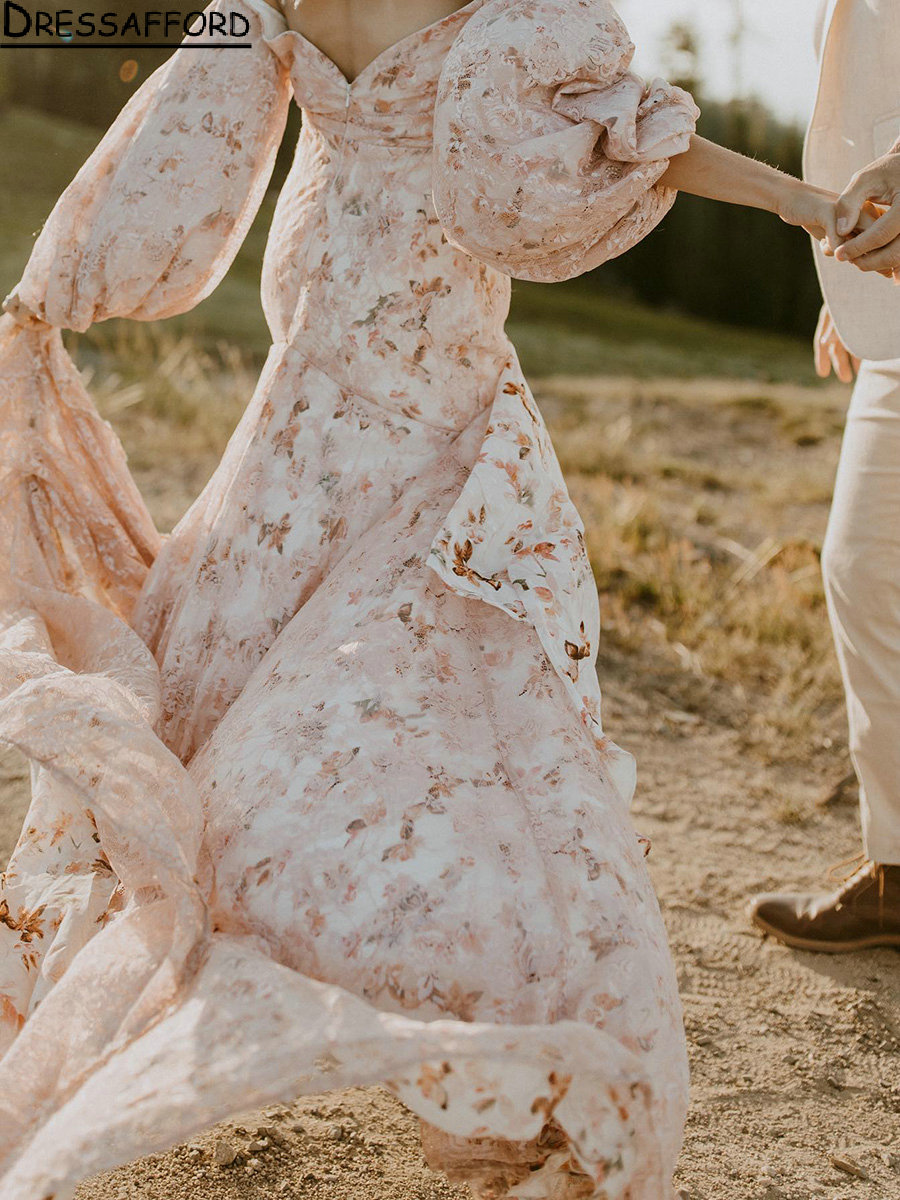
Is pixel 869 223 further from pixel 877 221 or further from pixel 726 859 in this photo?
pixel 726 859

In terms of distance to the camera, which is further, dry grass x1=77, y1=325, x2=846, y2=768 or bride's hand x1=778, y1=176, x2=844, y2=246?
dry grass x1=77, y1=325, x2=846, y2=768

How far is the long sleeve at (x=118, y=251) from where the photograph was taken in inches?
68.8

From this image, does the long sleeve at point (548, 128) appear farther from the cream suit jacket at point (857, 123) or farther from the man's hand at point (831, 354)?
the man's hand at point (831, 354)

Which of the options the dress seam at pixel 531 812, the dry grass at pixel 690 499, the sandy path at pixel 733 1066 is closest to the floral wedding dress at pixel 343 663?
the dress seam at pixel 531 812

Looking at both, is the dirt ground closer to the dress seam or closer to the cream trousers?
the cream trousers

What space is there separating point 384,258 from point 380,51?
10.5 inches

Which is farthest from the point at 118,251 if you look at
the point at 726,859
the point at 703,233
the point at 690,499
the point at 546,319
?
the point at 703,233

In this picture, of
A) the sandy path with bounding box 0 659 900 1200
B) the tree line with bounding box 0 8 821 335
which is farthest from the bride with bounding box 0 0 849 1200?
the tree line with bounding box 0 8 821 335

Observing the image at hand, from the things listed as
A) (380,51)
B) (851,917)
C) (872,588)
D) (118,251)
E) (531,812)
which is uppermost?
(380,51)

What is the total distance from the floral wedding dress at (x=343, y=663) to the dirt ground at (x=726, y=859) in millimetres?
651

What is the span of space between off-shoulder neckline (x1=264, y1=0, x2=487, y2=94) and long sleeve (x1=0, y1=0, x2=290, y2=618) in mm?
48

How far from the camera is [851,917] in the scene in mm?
→ 2637

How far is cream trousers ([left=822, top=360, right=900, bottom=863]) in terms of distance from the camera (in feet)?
7.84

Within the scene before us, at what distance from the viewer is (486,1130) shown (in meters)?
1.19
